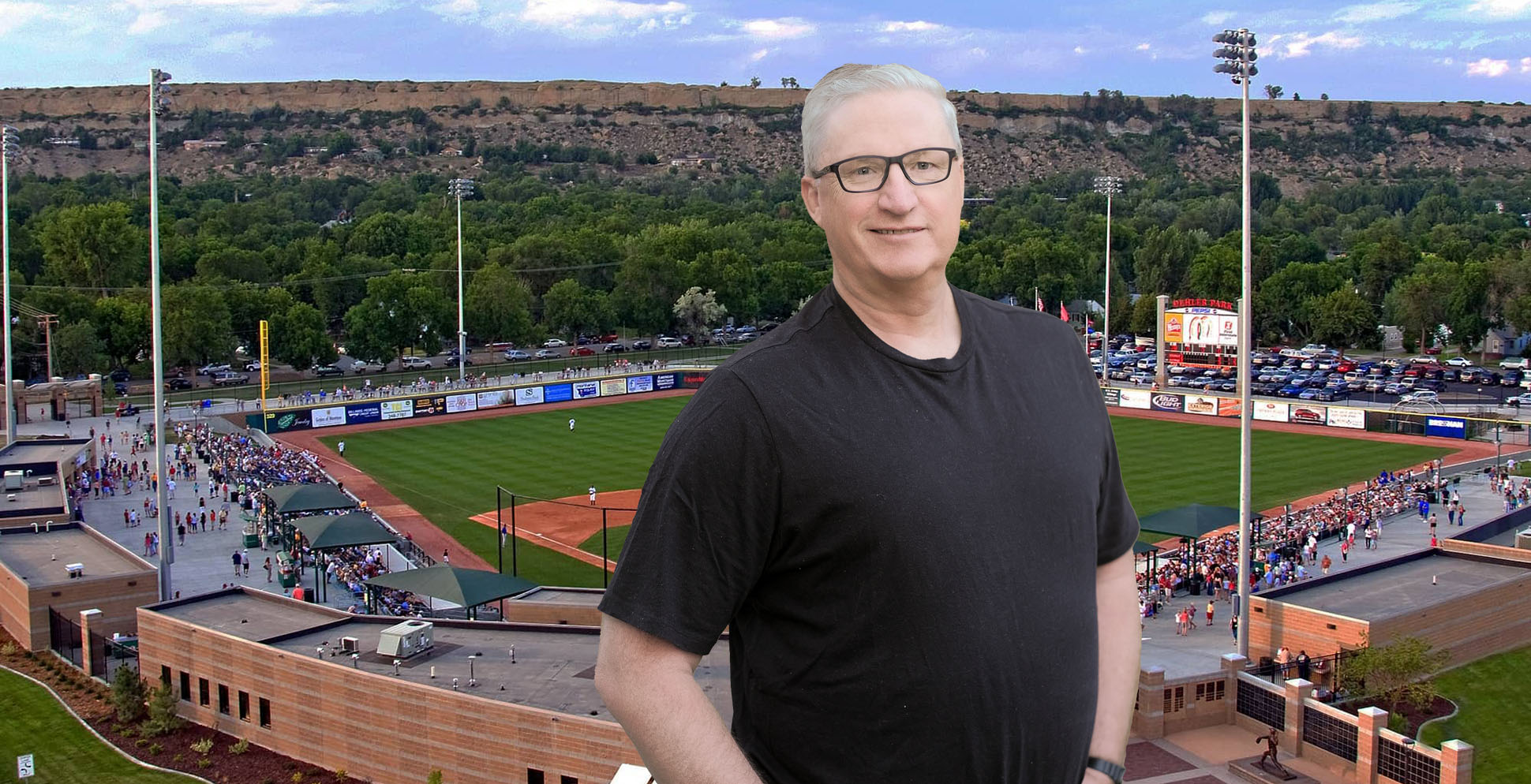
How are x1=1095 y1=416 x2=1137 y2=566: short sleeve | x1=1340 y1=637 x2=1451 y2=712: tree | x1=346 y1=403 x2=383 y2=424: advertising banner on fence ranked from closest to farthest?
x1=1095 y1=416 x2=1137 y2=566: short sleeve → x1=1340 y1=637 x2=1451 y2=712: tree → x1=346 y1=403 x2=383 y2=424: advertising banner on fence

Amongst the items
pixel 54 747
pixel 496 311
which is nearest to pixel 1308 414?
pixel 496 311

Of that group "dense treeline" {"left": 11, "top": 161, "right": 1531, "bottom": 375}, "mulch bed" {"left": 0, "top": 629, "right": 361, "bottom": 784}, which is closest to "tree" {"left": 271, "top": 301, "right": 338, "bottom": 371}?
"dense treeline" {"left": 11, "top": 161, "right": 1531, "bottom": 375}

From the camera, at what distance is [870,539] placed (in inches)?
110

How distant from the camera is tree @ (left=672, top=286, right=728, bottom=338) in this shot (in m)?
96.6

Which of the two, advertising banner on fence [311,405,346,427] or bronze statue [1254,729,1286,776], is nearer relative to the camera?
bronze statue [1254,729,1286,776]

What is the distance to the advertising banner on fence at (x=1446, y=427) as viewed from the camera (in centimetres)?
5569

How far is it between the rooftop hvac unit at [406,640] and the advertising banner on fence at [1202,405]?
49.7 m

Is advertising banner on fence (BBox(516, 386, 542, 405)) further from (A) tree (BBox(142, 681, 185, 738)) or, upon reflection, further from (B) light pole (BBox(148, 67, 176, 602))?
(A) tree (BBox(142, 681, 185, 738))

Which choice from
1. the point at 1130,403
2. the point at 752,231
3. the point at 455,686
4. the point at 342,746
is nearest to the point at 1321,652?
the point at 455,686

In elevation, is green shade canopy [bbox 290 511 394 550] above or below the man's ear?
below

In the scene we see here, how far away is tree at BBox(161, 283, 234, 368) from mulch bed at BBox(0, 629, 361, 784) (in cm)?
4656

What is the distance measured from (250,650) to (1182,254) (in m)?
98.5

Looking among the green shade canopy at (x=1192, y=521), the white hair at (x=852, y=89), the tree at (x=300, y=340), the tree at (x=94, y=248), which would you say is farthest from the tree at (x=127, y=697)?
the tree at (x=94, y=248)

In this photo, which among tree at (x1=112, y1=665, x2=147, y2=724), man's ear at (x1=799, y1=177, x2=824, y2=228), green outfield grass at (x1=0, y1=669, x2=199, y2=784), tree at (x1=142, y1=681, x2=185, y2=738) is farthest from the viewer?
tree at (x1=112, y1=665, x2=147, y2=724)
